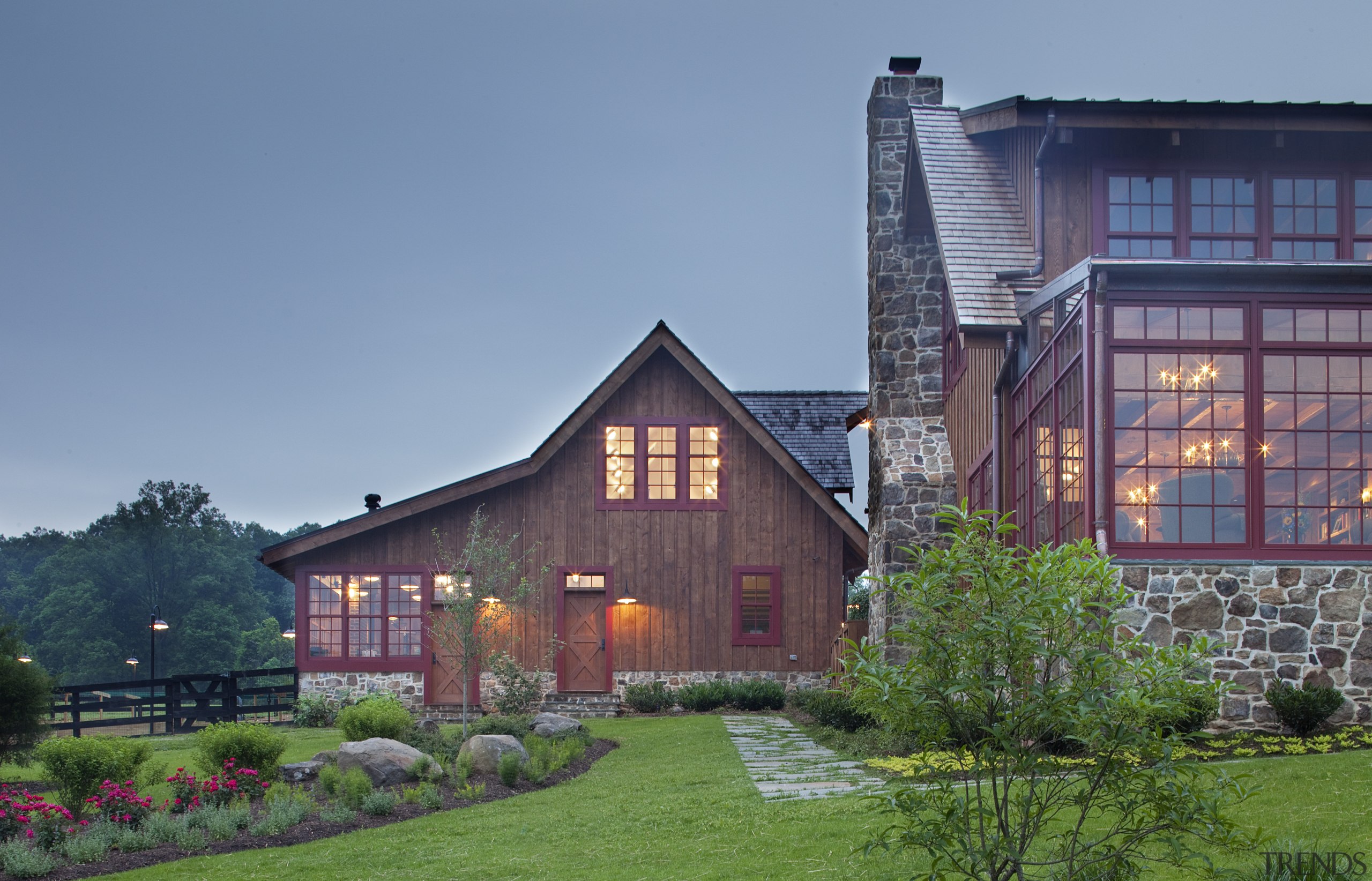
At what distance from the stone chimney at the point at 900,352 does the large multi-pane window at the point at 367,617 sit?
802 cm

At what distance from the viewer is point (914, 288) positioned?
17578 millimetres

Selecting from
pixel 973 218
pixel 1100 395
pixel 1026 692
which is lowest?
pixel 1026 692

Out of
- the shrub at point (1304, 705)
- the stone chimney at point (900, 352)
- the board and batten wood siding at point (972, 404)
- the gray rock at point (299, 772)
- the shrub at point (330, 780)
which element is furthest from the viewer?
the stone chimney at point (900, 352)

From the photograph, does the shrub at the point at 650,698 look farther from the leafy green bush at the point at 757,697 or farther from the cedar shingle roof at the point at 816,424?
the cedar shingle roof at the point at 816,424

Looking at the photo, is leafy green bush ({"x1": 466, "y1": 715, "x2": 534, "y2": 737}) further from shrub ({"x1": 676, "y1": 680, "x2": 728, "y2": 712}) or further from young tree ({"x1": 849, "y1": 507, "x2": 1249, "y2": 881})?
young tree ({"x1": 849, "y1": 507, "x2": 1249, "y2": 881})

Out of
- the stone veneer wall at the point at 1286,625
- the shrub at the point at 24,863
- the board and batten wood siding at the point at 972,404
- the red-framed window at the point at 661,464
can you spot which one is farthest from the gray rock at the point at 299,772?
the red-framed window at the point at 661,464

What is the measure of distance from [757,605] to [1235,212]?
10.2 m

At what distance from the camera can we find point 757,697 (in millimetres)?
19312

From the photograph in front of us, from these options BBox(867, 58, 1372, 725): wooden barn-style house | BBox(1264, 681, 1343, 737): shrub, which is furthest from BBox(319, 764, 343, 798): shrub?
BBox(1264, 681, 1343, 737): shrub

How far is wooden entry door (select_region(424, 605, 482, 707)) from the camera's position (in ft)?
66.6

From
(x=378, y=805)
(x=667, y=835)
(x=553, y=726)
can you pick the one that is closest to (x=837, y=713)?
(x=553, y=726)

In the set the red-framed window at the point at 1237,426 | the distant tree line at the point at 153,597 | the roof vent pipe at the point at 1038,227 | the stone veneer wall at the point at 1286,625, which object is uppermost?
the roof vent pipe at the point at 1038,227

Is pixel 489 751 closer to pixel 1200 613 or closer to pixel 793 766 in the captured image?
pixel 793 766

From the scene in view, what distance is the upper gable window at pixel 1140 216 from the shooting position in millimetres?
13578
